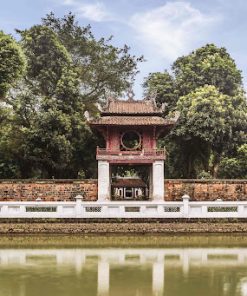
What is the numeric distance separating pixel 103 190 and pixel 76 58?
20036 millimetres

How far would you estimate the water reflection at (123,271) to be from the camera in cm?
1278

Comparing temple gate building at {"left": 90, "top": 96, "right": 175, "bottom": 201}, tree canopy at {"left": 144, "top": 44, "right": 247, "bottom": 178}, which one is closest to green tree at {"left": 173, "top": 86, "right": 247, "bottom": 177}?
tree canopy at {"left": 144, "top": 44, "right": 247, "bottom": 178}

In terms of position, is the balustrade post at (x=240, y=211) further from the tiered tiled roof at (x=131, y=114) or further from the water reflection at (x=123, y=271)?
the tiered tiled roof at (x=131, y=114)

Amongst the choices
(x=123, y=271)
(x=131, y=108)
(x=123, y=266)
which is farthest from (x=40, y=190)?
(x=123, y=271)

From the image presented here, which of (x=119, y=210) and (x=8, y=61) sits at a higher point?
(x=8, y=61)

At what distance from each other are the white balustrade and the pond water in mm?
1220

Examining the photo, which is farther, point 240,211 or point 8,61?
point 8,61

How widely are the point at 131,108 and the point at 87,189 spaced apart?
5918mm

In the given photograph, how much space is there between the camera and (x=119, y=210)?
24.5 meters

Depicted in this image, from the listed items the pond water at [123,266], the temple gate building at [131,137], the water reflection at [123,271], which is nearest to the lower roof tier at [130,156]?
the temple gate building at [131,137]

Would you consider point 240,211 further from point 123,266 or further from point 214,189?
point 123,266

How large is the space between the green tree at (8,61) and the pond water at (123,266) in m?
10.9

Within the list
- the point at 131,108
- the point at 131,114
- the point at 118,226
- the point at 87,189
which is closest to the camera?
the point at 118,226

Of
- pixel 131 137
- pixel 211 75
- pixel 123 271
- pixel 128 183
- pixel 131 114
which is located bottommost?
pixel 123 271
